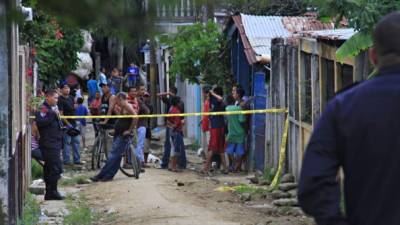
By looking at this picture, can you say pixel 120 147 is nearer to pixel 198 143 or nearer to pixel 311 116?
pixel 311 116

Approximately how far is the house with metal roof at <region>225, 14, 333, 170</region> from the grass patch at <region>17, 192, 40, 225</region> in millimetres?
5684

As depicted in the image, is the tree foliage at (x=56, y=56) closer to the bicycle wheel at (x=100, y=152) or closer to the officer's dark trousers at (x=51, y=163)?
the bicycle wheel at (x=100, y=152)

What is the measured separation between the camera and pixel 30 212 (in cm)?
1304

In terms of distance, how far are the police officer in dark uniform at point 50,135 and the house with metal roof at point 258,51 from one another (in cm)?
515

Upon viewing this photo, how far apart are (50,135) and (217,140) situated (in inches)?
238

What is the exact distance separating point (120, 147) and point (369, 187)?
44.2ft

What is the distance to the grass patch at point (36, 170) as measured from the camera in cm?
1823

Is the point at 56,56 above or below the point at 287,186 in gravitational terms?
above

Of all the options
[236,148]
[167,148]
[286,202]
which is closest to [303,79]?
[286,202]

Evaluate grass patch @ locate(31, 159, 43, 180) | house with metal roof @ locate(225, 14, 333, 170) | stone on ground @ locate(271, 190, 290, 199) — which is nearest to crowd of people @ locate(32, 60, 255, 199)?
house with metal roof @ locate(225, 14, 333, 170)

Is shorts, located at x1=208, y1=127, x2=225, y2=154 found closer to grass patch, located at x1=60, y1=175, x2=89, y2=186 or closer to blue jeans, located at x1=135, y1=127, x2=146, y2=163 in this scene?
blue jeans, located at x1=135, y1=127, x2=146, y2=163

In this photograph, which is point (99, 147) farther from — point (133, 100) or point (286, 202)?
point (286, 202)

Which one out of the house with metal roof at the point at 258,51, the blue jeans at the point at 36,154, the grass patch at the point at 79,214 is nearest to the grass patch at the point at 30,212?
the grass patch at the point at 79,214

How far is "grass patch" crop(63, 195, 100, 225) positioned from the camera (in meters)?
13.0
